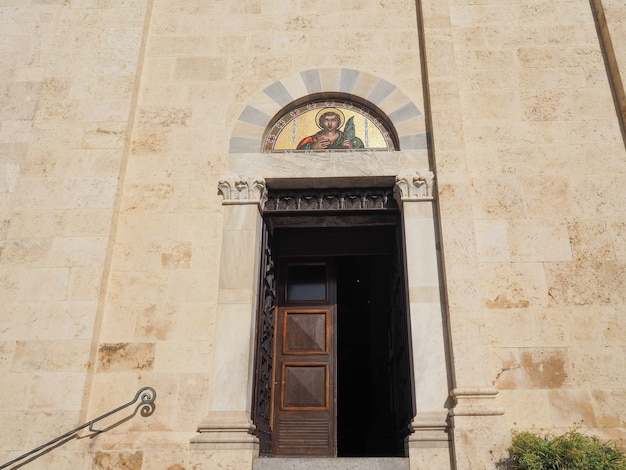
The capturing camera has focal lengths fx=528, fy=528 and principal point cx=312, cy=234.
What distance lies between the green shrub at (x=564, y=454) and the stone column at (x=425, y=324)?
2.42 ft

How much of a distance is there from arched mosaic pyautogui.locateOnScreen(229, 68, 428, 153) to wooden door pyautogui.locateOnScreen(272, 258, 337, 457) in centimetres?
223

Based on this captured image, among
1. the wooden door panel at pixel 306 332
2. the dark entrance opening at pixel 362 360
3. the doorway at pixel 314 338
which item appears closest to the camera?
the doorway at pixel 314 338

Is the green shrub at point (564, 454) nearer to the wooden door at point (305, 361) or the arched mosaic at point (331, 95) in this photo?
the wooden door at point (305, 361)

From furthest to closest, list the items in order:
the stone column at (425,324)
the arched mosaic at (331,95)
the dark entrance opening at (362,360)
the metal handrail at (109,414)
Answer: the dark entrance opening at (362,360) < the arched mosaic at (331,95) < the stone column at (425,324) < the metal handrail at (109,414)

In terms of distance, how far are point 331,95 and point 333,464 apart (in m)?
4.64

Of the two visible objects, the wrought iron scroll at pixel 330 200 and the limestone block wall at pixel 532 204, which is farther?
the wrought iron scroll at pixel 330 200

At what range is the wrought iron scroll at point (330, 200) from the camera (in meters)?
6.84

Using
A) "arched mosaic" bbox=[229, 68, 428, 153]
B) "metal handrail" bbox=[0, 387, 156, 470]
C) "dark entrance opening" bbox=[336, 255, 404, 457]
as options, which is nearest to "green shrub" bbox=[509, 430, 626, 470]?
"arched mosaic" bbox=[229, 68, 428, 153]

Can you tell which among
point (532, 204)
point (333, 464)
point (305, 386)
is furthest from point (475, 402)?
point (305, 386)

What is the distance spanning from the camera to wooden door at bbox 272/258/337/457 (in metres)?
7.31

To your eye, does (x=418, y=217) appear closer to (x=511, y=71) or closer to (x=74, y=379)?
(x=511, y=71)

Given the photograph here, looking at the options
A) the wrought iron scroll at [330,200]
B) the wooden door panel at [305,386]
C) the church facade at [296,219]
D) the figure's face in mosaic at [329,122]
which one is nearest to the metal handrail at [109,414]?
the church facade at [296,219]

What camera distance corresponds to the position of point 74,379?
227 inches

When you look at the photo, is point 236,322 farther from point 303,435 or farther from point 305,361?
point 303,435
